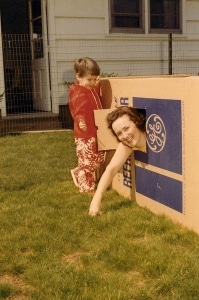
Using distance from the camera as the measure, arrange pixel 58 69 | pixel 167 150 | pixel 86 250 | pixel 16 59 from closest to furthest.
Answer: pixel 86 250 → pixel 167 150 → pixel 58 69 → pixel 16 59

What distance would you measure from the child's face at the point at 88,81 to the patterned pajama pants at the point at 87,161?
532 mm

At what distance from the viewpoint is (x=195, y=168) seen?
3297 mm

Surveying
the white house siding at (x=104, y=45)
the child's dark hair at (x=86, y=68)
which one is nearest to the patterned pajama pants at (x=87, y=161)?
the child's dark hair at (x=86, y=68)

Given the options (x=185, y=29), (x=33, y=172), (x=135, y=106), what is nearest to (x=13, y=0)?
(x=185, y=29)

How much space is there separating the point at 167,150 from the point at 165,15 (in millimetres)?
7607

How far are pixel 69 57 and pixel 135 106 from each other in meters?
5.66

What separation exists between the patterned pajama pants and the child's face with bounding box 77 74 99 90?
0.53 metres

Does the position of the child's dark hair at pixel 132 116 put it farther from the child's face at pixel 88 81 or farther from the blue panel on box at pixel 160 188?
A: the child's face at pixel 88 81

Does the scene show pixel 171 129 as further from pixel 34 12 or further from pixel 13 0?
pixel 13 0

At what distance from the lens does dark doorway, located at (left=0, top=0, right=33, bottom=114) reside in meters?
10.2

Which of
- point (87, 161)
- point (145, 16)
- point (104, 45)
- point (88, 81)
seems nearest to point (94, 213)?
point (87, 161)

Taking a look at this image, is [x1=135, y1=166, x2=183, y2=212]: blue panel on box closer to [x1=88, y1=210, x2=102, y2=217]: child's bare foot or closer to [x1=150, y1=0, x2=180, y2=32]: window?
[x1=88, y1=210, x2=102, y2=217]: child's bare foot

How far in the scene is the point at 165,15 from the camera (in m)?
10.5

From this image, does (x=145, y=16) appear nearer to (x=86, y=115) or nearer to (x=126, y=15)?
(x=126, y=15)
